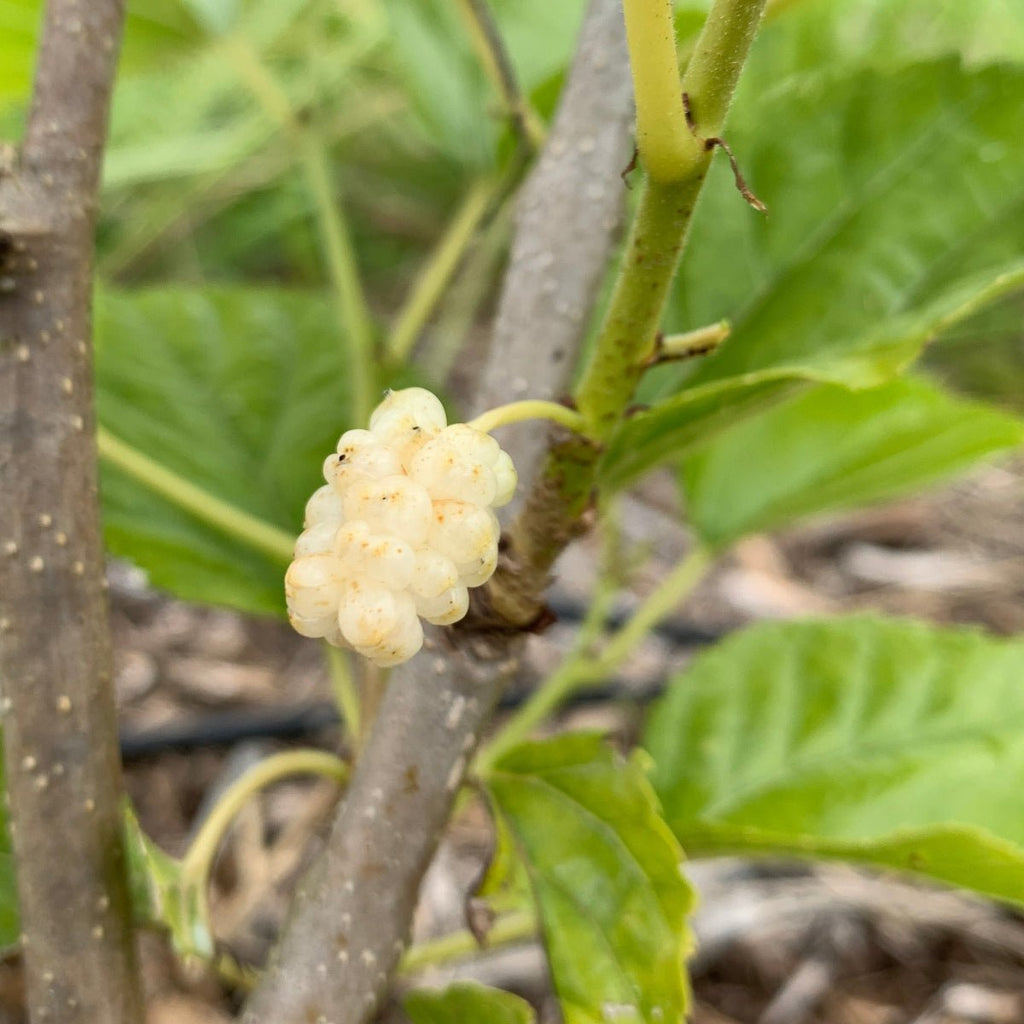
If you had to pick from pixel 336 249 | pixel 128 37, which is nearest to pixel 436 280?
pixel 336 249

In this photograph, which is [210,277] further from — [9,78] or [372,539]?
[372,539]

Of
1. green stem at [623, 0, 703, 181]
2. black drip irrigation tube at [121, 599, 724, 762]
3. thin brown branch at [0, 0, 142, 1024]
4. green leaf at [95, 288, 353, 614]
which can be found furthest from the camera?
black drip irrigation tube at [121, 599, 724, 762]

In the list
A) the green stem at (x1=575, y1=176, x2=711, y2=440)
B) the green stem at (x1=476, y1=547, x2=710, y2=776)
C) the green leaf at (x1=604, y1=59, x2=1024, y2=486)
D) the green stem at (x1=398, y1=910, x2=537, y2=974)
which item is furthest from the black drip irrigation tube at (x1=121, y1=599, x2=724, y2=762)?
the green stem at (x1=575, y1=176, x2=711, y2=440)

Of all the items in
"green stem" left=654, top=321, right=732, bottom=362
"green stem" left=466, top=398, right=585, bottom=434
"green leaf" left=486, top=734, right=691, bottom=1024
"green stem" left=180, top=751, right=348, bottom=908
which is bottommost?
"green leaf" left=486, top=734, right=691, bottom=1024

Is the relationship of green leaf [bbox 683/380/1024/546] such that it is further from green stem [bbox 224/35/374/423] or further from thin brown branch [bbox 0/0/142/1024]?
thin brown branch [bbox 0/0/142/1024]

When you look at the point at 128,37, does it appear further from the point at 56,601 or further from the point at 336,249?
the point at 56,601

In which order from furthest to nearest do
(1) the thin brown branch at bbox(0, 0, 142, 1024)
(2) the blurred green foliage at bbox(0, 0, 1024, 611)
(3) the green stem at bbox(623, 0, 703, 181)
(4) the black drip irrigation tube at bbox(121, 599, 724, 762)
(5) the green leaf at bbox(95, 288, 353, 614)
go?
(4) the black drip irrigation tube at bbox(121, 599, 724, 762) < (5) the green leaf at bbox(95, 288, 353, 614) < (2) the blurred green foliage at bbox(0, 0, 1024, 611) < (1) the thin brown branch at bbox(0, 0, 142, 1024) < (3) the green stem at bbox(623, 0, 703, 181)

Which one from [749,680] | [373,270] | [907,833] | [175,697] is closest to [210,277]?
[373,270]
